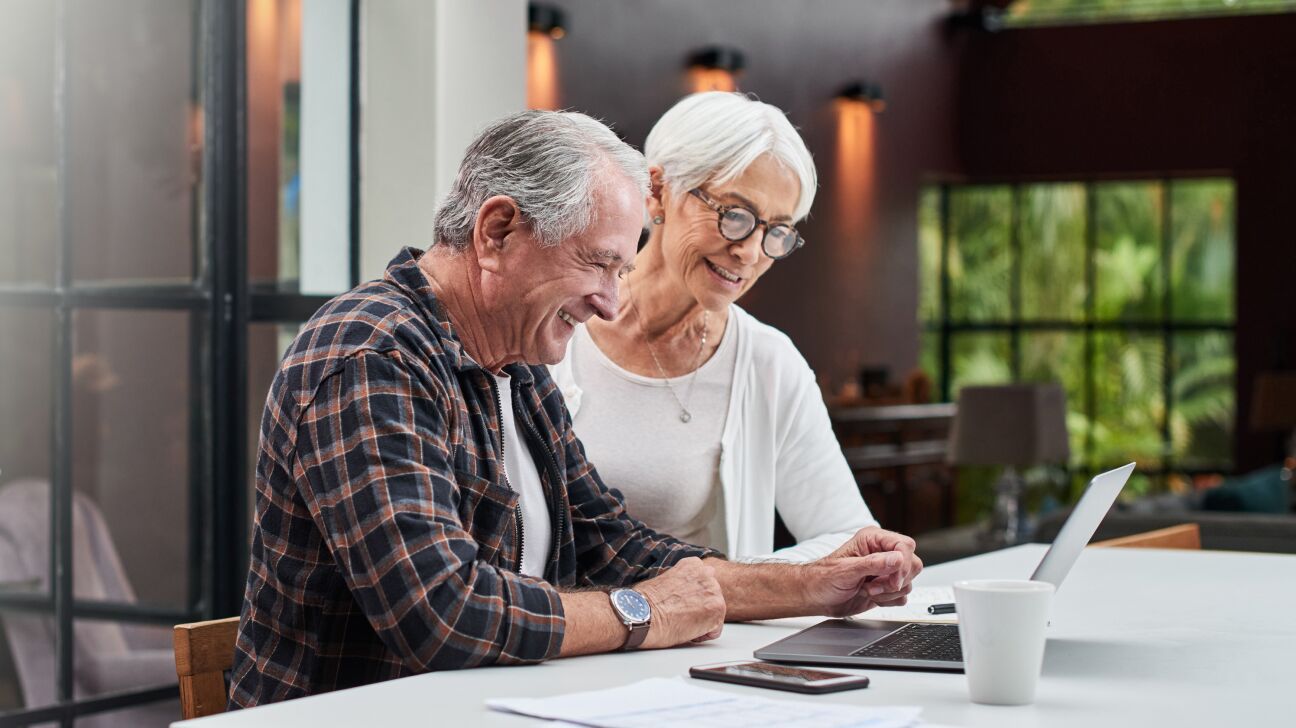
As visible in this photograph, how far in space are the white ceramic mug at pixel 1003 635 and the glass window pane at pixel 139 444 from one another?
2270 mm

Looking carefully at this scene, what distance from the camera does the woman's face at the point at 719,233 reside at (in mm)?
2277

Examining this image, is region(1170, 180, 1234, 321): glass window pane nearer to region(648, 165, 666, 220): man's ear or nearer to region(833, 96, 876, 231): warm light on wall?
region(833, 96, 876, 231): warm light on wall

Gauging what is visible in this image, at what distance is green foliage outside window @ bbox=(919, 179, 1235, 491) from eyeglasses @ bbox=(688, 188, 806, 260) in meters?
10.5

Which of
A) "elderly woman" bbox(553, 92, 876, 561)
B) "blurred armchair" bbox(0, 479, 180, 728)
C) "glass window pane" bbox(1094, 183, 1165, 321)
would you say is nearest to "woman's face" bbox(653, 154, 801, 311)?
"elderly woman" bbox(553, 92, 876, 561)

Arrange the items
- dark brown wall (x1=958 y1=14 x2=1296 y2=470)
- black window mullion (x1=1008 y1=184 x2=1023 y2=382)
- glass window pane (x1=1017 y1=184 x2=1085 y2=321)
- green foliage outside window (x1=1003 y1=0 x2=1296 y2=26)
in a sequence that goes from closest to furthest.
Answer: dark brown wall (x1=958 y1=14 x2=1296 y2=470) < green foliage outside window (x1=1003 y1=0 x2=1296 y2=26) < black window mullion (x1=1008 y1=184 x2=1023 y2=382) < glass window pane (x1=1017 y1=184 x2=1085 y2=321)

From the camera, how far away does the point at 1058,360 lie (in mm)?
12875

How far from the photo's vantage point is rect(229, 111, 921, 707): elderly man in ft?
4.75

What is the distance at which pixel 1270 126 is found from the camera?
11344 mm

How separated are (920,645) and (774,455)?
0.85 meters

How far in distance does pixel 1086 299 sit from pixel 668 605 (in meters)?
12.0

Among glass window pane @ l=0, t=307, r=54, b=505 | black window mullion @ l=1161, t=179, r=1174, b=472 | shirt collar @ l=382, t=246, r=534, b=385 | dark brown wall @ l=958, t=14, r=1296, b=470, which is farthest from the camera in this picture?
black window mullion @ l=1161, t=179, r=1174, b=472

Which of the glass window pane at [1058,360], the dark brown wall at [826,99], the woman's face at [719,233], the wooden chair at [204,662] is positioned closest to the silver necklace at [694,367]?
the woman's face at [719,233]

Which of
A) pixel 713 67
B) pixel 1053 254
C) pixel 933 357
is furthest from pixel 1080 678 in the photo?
pixel 1053 254

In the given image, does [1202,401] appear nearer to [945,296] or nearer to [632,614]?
[945,296]
